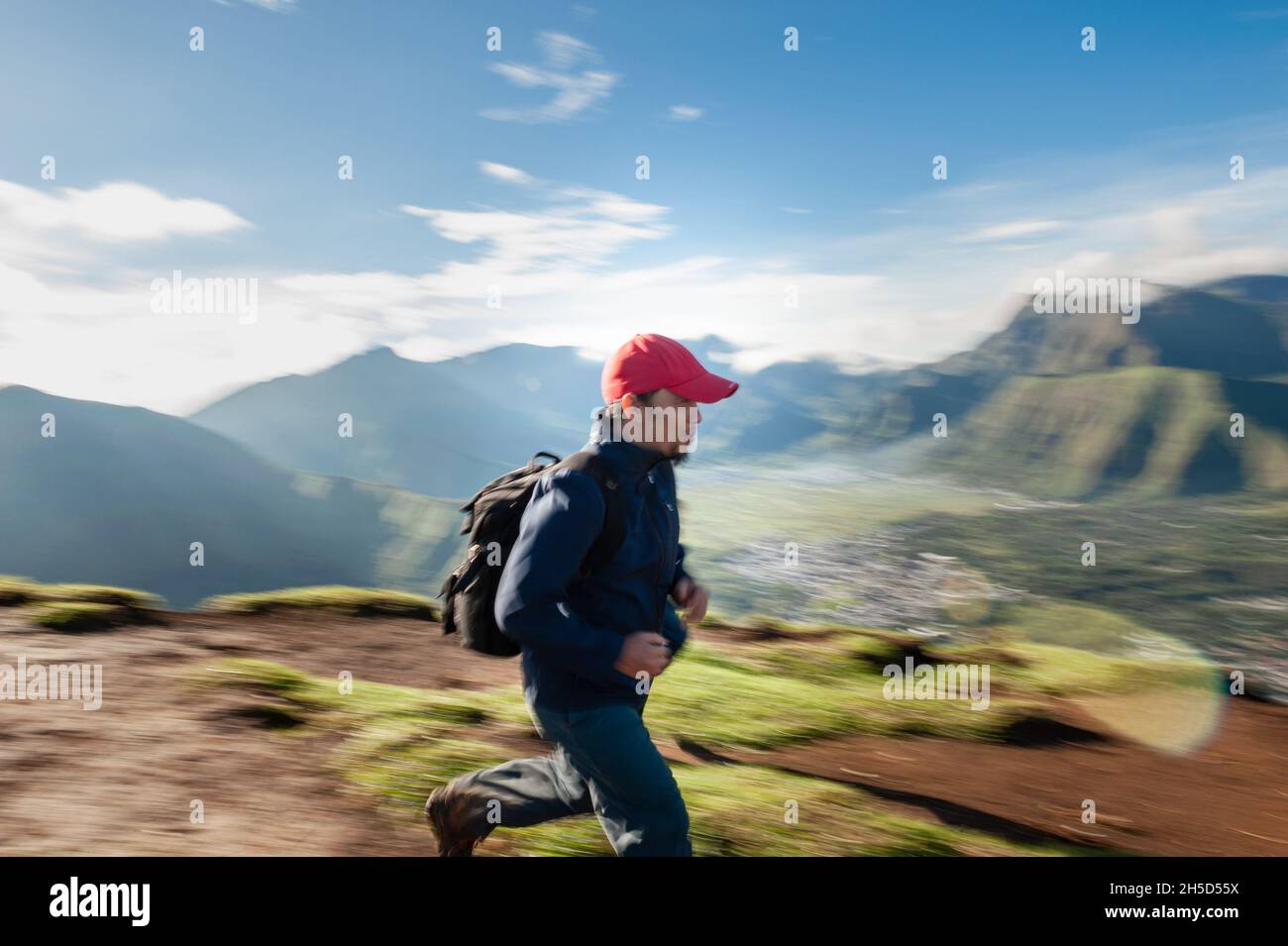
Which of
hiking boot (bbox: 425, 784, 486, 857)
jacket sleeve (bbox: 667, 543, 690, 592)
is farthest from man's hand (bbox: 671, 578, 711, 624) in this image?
hiking boot (bbox: 425, 784, 486, 857)

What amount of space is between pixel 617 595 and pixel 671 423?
553mm

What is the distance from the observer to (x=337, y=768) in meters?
4.28

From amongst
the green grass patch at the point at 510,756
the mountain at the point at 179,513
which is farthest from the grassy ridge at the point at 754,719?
the mountain at the point at 179,513

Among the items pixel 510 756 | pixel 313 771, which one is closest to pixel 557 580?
pixel 313 771

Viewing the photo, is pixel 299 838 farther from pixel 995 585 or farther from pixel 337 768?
pixel 995 585

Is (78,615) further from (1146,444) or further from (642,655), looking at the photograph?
(1146,444)

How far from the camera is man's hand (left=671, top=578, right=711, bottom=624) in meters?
3.17

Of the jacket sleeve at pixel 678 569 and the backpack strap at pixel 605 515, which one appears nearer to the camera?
the backpack strap at pixel 605 515

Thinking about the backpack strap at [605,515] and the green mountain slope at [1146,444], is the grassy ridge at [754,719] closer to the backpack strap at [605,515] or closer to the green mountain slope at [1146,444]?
the backpack strap at [605,515]

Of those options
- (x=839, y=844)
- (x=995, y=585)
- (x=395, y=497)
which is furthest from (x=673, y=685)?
(x=395, y=497)

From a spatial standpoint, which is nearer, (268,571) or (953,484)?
(268,571)

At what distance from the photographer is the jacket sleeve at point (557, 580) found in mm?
2547

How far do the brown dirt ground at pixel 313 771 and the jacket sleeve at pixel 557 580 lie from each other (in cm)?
152

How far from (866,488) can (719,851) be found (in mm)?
148674
